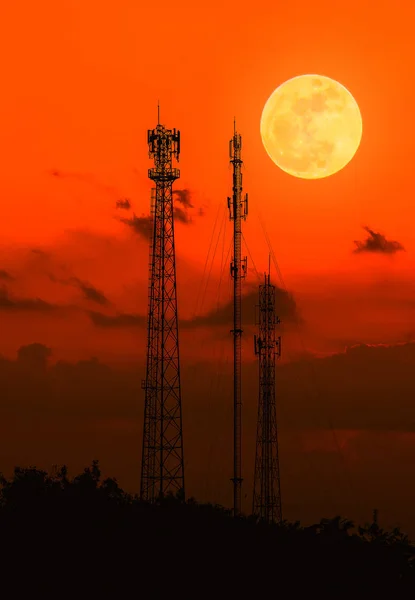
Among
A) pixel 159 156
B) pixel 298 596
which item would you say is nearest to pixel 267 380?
pixel 159 156

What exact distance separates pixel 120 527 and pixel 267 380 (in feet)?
66.9

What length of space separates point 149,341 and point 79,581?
18521mm

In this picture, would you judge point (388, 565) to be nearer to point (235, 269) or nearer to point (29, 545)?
point (29, 545)

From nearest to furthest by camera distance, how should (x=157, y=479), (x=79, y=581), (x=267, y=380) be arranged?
1. (x=79, y=581)
2. (x=157, y=479)
3. (x=267, y=380)

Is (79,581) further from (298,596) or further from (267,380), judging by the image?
(267,380)

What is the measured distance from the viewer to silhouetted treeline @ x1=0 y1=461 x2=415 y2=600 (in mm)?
52312

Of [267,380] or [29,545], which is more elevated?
[267,380]

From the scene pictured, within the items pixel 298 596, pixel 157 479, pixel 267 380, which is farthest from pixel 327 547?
pixel 267 380

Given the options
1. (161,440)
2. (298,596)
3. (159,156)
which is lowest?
(298,596)

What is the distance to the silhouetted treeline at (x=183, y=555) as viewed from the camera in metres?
52.3

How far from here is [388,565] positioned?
51750 mm

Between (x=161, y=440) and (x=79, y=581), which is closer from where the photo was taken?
(x=79, y=581)

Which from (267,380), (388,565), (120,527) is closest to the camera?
(388,565)

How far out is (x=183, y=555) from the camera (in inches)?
2191
